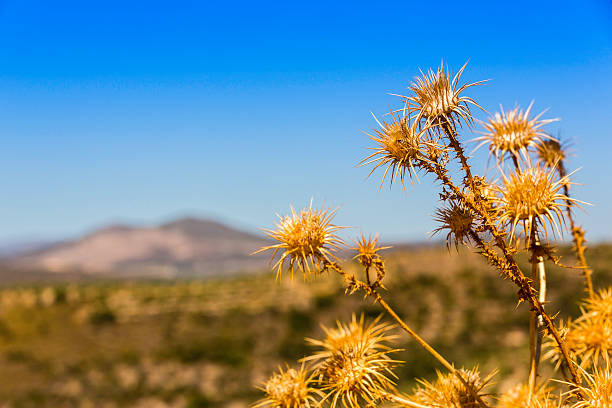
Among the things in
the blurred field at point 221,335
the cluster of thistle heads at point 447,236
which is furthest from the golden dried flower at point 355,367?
the blurred field at point 221,335

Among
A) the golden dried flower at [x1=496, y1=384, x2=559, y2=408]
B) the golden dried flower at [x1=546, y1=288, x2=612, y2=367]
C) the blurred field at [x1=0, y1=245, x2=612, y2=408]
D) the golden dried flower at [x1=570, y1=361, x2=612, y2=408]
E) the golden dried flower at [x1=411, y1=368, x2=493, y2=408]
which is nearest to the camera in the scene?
the golden dried flower at [x1=570, y1=361, x2=612, y2=408]

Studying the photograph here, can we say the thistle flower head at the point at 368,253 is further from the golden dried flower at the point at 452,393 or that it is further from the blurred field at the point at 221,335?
the blurred field at the point at 221,335

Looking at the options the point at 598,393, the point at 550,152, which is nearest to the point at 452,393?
the point at 598,393

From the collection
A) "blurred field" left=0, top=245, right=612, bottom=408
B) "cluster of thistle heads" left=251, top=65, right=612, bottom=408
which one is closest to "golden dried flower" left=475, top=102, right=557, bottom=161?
"cluster of thistle heads" left=251, top=65, right=612, bottom=408

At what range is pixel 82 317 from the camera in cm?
2611

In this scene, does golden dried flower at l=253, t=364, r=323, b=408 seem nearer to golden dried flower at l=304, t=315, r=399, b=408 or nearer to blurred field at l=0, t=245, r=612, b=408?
golden dried flower at l=304, t=315, r=399, b=408

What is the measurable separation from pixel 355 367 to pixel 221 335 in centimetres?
2215

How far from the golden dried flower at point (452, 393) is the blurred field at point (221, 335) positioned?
14.0m

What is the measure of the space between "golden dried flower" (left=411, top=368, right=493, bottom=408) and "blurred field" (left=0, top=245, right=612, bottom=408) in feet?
45.9

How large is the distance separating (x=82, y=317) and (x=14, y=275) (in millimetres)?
114446

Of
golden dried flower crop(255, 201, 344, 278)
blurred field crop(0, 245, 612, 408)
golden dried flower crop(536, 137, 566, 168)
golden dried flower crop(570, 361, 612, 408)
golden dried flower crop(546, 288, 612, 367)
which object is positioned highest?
golden dried flower crop(536, 137, 566, 168)

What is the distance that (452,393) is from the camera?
2.24 metres

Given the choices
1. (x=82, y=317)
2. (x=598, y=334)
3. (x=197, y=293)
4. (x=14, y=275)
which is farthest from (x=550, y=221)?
(x=14, y=275)

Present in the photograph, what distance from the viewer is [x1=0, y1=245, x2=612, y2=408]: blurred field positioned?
1933 centimetres
